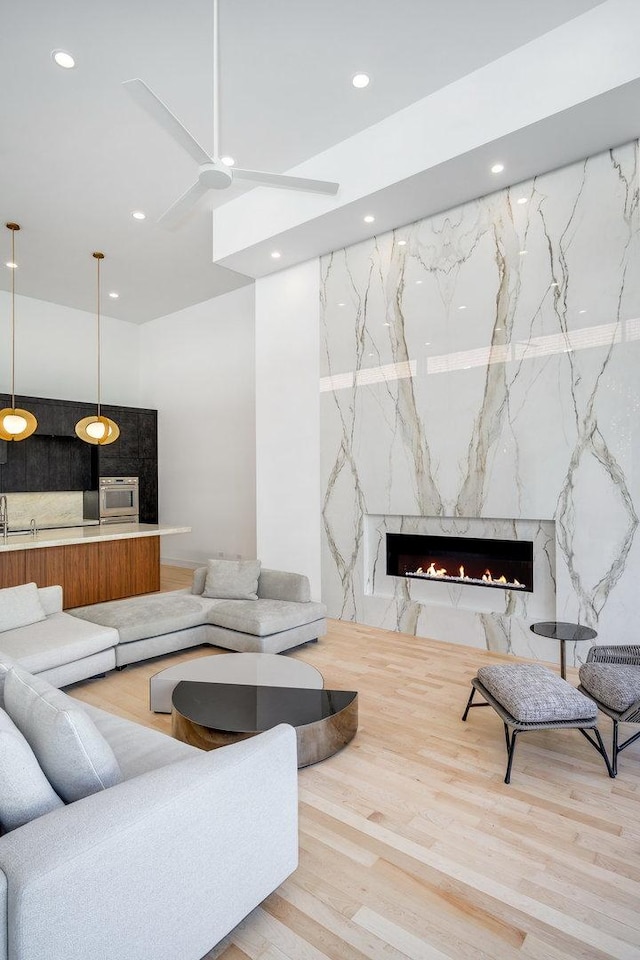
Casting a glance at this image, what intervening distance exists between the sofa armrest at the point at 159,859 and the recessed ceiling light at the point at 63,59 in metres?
4.07

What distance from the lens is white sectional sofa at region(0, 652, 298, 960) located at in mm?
1060

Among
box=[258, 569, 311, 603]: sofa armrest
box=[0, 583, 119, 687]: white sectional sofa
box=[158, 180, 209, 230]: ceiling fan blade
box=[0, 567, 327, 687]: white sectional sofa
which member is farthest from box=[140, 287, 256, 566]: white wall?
box=[158, 180, 209, 230]: ceiling fan blade

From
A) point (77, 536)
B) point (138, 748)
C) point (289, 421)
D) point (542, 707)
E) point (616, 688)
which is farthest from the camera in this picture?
point (289, 421)

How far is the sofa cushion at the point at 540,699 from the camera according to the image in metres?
2.31

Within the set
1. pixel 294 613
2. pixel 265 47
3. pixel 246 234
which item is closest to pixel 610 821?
pixel 294 613

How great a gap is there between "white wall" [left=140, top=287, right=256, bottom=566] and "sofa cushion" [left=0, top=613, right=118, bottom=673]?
3701 millimetres

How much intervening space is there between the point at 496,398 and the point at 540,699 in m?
2.54

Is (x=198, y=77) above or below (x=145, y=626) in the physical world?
above

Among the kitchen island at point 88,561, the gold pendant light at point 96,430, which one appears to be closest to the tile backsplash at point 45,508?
the kitchen island at point 88,561

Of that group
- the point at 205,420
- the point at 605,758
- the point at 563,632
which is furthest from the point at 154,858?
→ the point at 205,420

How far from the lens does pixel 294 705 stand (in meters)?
2.61

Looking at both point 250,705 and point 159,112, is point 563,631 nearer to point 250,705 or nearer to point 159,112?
point 250,705

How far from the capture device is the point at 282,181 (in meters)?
3.08

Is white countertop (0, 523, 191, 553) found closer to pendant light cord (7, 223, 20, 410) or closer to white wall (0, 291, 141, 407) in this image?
pendant light cord (7, 223, 20, 410)
